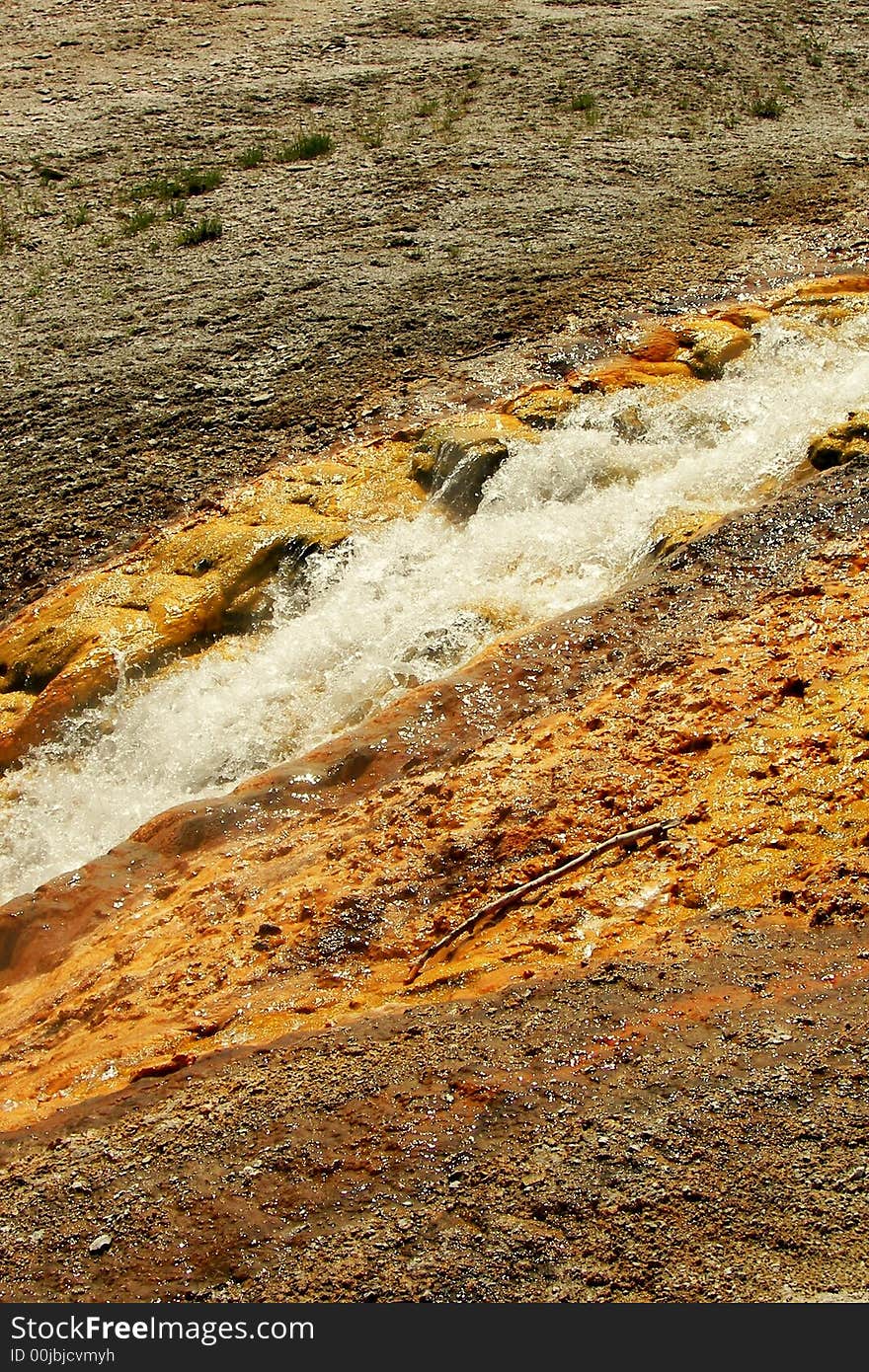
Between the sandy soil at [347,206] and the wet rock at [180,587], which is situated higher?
the sandy soil at [347,206]

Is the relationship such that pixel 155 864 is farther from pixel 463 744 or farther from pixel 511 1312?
pixel 511 1312

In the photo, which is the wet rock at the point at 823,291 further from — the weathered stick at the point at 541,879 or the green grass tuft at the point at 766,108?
the weathered stick at the point at 541,879

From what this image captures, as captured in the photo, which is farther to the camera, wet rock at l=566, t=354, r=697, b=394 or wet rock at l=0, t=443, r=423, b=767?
wet rock at l=566, t=354, r=697, b=394

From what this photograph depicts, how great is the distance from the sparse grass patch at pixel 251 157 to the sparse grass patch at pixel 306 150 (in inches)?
6.7

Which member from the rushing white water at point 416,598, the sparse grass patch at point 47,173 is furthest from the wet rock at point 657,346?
the sparse grass patch at point 47,173

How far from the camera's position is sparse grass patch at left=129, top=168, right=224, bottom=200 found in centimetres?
1351

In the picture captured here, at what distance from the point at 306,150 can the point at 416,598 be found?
751 cm

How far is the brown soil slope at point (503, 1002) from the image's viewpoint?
162 inches

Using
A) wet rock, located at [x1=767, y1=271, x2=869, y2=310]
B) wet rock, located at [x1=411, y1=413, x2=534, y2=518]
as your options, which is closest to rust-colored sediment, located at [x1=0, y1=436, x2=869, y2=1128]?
wet rock, located at [x1=411, y1=413, x2=534, y2=518]

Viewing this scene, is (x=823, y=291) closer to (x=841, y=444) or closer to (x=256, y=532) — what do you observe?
(x=841, y=444)

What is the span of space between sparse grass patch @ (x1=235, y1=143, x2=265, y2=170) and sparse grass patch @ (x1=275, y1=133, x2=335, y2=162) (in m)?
0.17

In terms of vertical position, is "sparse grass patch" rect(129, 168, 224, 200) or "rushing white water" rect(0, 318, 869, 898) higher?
"sparse grass patch" rect(129, 168, 224, 200)

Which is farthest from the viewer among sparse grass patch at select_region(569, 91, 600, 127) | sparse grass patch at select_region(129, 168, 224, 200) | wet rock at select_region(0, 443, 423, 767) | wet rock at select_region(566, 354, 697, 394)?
sparse grass patch at select_region(569, 91, 600, 127)

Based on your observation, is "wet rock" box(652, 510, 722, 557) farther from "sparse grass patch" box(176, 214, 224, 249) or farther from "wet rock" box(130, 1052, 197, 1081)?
"sparse grass patch" box(176, 214, 224, 249)
